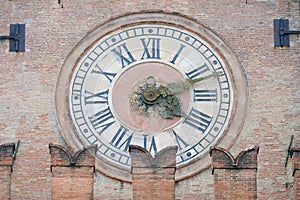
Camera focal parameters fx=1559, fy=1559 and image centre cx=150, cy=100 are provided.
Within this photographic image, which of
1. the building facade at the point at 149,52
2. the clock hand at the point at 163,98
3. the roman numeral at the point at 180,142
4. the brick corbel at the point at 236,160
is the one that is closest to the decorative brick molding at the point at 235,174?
the brick corbel at the point at 236,160

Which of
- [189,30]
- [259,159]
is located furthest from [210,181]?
[189,30]

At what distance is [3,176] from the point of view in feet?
64.9

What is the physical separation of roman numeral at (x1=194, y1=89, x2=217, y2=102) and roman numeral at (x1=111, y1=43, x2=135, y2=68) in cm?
99

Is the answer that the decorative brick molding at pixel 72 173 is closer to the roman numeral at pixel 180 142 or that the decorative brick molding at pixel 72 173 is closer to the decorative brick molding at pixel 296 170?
the roman numeral at pixel 180 142

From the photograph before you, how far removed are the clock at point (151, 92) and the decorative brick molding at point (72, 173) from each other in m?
1.51

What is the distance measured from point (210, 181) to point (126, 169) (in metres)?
1.12

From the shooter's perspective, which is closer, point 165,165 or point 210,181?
point 165,165

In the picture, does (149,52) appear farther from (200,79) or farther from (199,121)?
(199,121)

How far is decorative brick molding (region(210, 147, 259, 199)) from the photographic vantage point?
741 inches

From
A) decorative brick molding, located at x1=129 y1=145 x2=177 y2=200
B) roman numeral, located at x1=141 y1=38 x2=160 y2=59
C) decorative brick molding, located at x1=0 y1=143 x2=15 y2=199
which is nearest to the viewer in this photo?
decorative brick molding, located at x1=129 y1=145 x2=177 y2=200

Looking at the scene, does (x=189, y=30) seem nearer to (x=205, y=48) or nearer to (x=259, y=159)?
(x=205, y=48)

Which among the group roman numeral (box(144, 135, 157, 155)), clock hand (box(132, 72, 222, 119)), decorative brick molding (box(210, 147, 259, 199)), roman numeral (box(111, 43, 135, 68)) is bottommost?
decorative brick molding (box(210, 147, 259, 199))

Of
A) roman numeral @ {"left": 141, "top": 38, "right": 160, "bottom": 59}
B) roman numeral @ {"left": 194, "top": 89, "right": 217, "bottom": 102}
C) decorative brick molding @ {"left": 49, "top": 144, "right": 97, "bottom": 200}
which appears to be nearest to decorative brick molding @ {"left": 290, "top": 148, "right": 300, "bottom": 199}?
roman numeral @ {"left": 194, "top": 89, "right": 217, "bottom": 102}

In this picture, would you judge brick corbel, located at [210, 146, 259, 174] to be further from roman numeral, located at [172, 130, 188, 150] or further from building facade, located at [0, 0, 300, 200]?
roman numeral, located at [172, 130, 188, 150]
